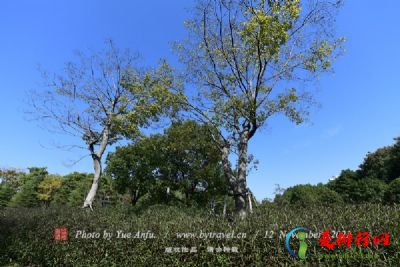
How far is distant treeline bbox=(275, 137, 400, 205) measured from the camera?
33.5m

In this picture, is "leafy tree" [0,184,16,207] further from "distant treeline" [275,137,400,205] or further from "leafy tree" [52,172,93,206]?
"distant treeline" [275,137,400,205]

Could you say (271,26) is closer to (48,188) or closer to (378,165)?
(48,188)

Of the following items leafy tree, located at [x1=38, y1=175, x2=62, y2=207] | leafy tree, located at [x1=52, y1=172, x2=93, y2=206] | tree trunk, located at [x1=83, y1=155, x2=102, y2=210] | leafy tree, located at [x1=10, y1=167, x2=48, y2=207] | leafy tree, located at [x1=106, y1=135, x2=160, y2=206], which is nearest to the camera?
tree trunk, located at [x1=83, y1=155, x2=102, y2=210]

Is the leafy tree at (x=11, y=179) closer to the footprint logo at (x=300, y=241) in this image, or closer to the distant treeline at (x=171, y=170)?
the distant treeline at (x=171, y=170)

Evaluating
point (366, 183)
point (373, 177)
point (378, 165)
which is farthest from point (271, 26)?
point (378, 165)

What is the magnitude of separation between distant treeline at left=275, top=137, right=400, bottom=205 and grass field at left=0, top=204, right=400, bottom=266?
2643 centimetres

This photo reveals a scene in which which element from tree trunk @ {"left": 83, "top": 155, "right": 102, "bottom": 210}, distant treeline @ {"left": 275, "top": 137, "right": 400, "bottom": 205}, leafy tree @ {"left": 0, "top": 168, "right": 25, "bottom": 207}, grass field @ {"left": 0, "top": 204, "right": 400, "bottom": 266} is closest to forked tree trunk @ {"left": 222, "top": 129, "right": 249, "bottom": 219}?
grass field @ {"left": 0, "top": 204, "right": 400, "bottom": 266}

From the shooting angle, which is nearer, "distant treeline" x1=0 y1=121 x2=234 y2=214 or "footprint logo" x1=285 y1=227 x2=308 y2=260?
"footprint logo" x1=285 y1=227 x2=308 y2=260

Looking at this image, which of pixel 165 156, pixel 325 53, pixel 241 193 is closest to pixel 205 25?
pixel 325 53

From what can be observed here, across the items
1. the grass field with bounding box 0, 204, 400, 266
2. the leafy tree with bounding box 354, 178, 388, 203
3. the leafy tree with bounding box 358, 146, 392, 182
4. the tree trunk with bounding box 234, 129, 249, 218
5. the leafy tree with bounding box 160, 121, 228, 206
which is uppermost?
the leafy tree with bounding box 358, 146, 392, 182

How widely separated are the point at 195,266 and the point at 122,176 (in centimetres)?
2049

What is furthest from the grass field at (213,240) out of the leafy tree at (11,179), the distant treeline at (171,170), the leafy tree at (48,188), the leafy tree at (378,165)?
the leafy tree at (378,165)

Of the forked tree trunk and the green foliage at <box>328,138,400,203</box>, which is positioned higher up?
the green foliage at <box>328,138,400,203</box>

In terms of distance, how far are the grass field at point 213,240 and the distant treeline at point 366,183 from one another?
26.4 metres
